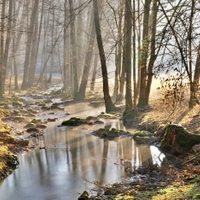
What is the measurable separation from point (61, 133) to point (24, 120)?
430 centimetres

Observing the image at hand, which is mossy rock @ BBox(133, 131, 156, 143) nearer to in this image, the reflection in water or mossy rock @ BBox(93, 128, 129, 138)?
the reflection in water

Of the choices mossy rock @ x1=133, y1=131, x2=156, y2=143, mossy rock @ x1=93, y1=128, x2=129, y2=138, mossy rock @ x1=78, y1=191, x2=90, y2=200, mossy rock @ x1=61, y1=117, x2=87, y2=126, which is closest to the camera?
mossy rock @ x1=78, y1=191, x2=90, y2=200

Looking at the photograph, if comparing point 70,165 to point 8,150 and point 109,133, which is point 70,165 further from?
point 109,133

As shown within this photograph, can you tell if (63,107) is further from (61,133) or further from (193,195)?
(193,195)

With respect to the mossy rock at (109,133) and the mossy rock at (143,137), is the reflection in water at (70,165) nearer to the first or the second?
the mossy rock at (143,137)

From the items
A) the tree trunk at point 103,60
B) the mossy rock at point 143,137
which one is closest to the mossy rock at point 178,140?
the mossy rock at point 143,137

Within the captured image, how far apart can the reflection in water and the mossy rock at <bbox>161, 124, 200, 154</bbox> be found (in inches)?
22.3

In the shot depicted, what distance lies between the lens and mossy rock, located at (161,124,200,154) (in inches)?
423

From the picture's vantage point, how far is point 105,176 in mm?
9297

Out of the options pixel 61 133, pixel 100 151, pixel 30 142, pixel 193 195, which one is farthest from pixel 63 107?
pixel 193 195

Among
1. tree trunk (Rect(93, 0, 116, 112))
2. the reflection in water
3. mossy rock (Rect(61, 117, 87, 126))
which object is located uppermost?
tree trunk (Rect(93, 0, 116, 112))

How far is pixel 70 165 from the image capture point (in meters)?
10.5

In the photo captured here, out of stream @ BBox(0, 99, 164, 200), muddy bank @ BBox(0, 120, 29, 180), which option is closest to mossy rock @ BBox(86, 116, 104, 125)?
stream @ BBox(0, 99, 164, 200)

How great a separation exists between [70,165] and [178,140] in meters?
3.62
